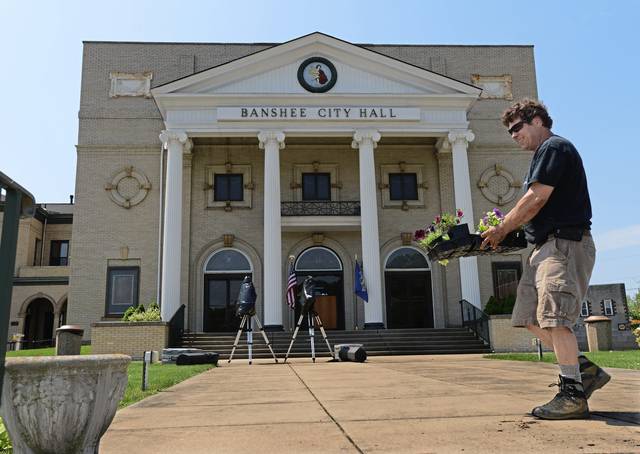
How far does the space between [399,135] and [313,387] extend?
739 inches

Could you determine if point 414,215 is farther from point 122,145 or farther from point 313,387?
point 313,387

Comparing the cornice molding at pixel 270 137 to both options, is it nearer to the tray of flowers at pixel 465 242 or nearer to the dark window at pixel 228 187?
the dark window at pixel 228 187

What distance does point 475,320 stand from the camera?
21844mm

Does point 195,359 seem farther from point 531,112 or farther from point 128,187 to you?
point 128,187

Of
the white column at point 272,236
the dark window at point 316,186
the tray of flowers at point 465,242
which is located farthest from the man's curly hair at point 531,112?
the dark window at point 316,186

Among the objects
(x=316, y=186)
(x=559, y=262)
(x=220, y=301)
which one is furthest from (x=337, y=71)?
(x=559, y=262)

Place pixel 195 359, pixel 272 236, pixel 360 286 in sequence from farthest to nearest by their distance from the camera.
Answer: pixel 360 286
pixel 272 236
pixel 195 359

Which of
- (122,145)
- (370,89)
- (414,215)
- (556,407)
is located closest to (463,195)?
(414,215)

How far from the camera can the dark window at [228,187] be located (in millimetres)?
26078

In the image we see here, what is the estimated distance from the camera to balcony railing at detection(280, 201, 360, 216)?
82.3 feet

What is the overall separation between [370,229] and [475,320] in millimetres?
5246

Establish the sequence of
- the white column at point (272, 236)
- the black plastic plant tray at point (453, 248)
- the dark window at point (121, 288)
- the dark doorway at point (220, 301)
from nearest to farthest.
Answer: the black plastic plant tray at point (453, 248)
the white column at point (272, 236)
the dark doorway at point (220, 301)
the dark window at point (121, 288)

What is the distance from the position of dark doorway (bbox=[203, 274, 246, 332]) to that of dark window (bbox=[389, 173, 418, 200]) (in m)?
7.80

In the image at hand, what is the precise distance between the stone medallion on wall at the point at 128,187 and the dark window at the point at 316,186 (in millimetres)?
6968
